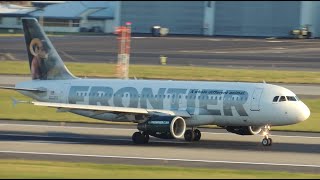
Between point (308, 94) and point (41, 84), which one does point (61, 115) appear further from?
point (308, 94)

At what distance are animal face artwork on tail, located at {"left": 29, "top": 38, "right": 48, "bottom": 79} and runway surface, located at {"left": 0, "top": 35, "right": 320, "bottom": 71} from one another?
43111 mm

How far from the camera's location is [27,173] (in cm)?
2655

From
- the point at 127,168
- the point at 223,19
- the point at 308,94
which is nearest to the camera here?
the point at 127,168

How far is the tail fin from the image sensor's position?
47.5m

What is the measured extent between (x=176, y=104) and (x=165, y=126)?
265 centimetres

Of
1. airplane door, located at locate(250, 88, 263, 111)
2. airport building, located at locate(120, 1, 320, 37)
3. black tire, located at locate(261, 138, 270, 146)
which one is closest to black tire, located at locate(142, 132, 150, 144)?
airplane door, located at locate(250, 88, 263, 111)

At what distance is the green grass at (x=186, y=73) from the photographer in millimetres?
75062

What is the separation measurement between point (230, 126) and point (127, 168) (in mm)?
13153

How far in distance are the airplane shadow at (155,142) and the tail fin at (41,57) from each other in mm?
3355

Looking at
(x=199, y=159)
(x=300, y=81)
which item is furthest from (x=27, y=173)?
(x=300, y=81)

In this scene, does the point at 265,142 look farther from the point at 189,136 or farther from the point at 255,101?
the point at 189,136

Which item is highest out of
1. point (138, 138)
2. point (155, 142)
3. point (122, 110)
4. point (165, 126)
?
point (122, 110)

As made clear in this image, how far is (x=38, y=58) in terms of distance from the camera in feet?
157

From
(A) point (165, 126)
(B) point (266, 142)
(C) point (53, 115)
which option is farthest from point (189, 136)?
(C) point (53, 115)
